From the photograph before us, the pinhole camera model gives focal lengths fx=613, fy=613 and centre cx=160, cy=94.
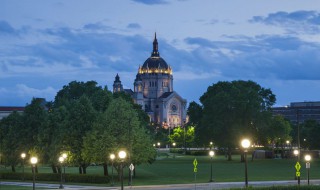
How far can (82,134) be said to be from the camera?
7375cm

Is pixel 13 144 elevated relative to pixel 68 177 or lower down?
elevated

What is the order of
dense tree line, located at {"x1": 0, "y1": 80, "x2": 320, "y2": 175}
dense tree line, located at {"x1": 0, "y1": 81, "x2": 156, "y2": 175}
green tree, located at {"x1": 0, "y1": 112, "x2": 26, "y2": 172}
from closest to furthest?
dense tree line, located at {"x1": 0, "y1": 81, "x2": 156, "y2": 175} → dense tree line, located at {"x1": 0, "y1": 80, "x2": 320, "y2": 175} → green tree, located at {"x1": 0, "y1": 112, "x2": 26, "y2": 172}

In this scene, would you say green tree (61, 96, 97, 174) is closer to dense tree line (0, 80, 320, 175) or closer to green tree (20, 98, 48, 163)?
dense tree line (0, 80, 320, 175)

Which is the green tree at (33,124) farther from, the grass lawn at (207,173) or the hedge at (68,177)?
the grass lawn at (207,173)

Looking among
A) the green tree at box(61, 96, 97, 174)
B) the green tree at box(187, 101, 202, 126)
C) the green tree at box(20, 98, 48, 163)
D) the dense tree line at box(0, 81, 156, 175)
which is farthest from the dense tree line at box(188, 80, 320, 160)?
the green tree at box(61, 96, 97, 174)

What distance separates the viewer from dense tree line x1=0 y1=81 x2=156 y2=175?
69188 millimetres

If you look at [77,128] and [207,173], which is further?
[207,173]

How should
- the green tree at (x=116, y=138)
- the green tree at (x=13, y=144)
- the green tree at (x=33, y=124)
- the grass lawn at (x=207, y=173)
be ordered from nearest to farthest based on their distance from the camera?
the grass lawn at (x=207, y=173) < the green tree at (x=116, y=138) < the green tree at (x=33, y=124) < the green tree at (x=13, y=144)

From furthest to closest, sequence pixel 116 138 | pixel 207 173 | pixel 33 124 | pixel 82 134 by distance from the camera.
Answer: pixel 33 124 < pixel 207 173 < pixel 82 134 < pixel 116 138

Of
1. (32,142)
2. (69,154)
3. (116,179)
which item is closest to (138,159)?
(116,179)

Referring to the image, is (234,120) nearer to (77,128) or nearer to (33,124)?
(33,124)

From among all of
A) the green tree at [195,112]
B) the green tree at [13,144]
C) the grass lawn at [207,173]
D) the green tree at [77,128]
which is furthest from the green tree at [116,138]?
the green tree at [195,112]

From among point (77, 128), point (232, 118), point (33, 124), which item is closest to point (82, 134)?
point (77, 128)

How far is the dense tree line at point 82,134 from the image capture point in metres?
69.2
